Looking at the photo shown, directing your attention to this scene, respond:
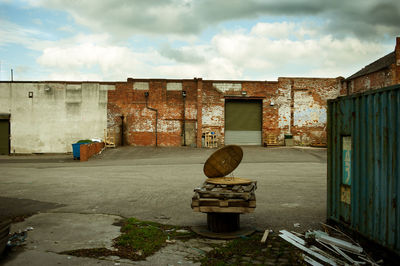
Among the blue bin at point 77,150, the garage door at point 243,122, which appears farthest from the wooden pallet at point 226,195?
the garage door at point 243,122

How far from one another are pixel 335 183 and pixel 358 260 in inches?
65.6

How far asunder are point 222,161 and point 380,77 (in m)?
23.2

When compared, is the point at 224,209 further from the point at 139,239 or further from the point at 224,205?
the point at 139,239

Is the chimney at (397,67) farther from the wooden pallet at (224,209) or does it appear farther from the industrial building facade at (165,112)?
the wooden pallet at (224,209)

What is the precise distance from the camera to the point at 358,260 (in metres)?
4.96

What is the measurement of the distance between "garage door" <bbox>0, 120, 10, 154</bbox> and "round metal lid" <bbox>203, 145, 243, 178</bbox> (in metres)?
28.5

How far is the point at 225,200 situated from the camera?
19.5 feet

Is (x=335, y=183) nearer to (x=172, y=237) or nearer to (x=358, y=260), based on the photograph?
(x=358, y=260)

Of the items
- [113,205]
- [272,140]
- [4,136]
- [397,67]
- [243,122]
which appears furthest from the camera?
[4,136]

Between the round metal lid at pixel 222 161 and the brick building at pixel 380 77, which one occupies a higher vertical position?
the brick building at pixel 380 77

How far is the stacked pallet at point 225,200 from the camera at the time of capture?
5.88 m

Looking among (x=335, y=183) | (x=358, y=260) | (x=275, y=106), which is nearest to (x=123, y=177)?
(x=335, y=183)

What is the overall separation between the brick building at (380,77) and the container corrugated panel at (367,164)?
68.4 ft

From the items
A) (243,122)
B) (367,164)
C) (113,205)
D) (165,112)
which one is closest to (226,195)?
(367,164)
